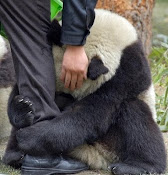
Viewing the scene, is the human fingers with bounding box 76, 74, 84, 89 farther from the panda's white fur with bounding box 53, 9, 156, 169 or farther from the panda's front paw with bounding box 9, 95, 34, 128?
the panda's front paw with bounding box 9, 95, 34, 128

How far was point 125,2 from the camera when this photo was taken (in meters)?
5.65

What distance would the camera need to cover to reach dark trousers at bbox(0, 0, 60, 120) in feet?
11.4

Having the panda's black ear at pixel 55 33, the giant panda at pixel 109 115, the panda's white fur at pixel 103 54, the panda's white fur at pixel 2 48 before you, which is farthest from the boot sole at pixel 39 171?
the panda's white fur at pixel 2 48

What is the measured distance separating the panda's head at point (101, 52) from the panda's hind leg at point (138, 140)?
0.29m

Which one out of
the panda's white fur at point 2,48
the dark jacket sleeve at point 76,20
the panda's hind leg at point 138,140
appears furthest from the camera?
the panda's white fur at point 2,48

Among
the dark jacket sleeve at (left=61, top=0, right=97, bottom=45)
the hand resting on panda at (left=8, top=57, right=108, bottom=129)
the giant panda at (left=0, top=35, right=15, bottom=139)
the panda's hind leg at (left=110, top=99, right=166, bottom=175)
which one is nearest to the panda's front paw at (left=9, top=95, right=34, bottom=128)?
the hand resting on panda at (left=8, top=57, right=108, bottom=129)

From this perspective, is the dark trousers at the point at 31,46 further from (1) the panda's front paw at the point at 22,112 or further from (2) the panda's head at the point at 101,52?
(2) the panda's head at the point at 101,52

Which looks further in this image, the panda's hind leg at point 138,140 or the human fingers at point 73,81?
the panda's hind leg at point 138,140

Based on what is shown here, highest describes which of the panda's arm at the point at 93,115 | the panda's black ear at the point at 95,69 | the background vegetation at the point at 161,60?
Result: the panda's black ear at the point at 95,69

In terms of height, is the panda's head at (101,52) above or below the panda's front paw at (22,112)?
above

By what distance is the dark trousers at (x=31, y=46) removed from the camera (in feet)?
11.4

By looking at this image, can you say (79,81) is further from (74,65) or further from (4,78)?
(4,78)

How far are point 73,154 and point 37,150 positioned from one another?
384 millimetres

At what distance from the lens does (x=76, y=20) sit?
3.35 metres
